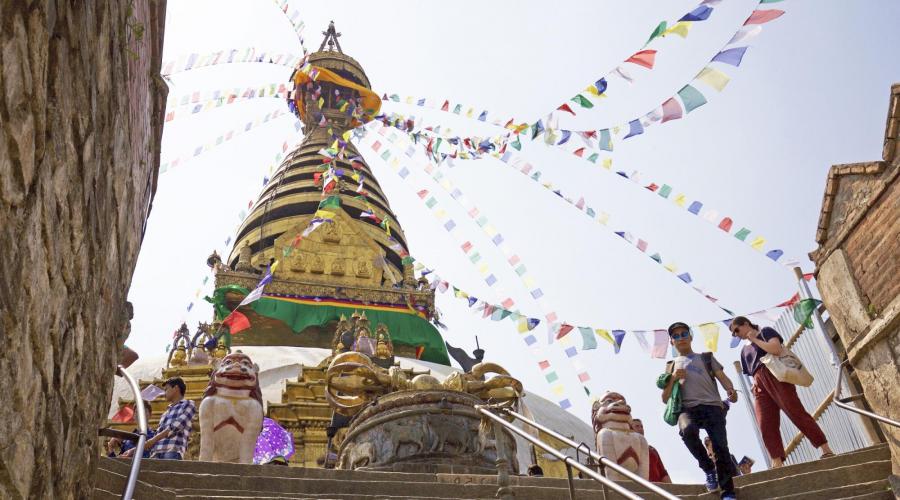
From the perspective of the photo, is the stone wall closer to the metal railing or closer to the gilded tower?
the metal railing

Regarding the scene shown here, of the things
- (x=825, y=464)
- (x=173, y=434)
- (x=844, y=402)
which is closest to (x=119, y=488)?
(x=173, y=434)

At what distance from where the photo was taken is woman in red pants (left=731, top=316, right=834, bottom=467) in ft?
20.5

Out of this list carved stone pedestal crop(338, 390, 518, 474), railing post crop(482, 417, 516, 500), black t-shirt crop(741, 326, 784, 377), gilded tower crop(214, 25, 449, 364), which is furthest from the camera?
gilded tower crop(214, 25, 449, 364)

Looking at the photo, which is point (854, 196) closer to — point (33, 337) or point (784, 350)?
point (784, 350)

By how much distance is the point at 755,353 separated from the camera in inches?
261

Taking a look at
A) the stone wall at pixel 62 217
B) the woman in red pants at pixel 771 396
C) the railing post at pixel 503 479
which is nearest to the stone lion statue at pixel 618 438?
the woman in red pants at pixel 771 396

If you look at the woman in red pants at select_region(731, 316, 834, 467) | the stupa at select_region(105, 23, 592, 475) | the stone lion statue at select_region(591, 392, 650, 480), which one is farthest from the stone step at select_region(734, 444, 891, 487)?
the stupa at select_region(105, 23, 592, 475)

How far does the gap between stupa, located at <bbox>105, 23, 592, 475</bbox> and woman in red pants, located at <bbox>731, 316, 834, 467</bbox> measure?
270cm

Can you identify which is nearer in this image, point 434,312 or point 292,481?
point 292,481

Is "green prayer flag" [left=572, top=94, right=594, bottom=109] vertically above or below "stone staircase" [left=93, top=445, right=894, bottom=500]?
above

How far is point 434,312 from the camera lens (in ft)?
76.9

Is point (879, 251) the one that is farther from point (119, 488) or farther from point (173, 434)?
point (173, 434)

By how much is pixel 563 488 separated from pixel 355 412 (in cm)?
366

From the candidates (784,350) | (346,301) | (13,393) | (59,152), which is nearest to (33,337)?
(13,393)
